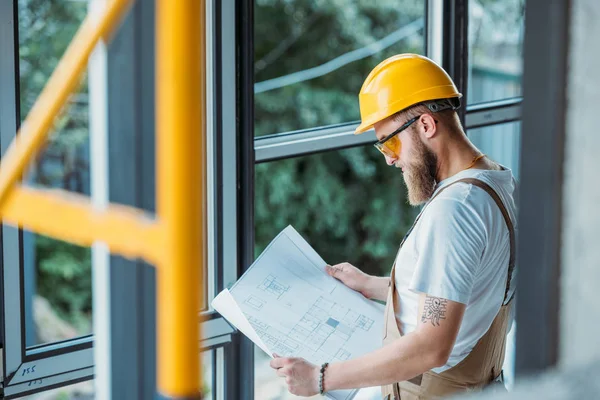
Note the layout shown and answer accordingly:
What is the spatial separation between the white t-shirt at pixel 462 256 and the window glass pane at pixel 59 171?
5282 millimetres

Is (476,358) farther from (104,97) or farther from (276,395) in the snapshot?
(276,395)

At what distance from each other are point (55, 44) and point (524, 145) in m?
8.17

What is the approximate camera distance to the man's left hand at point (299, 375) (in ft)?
6.55

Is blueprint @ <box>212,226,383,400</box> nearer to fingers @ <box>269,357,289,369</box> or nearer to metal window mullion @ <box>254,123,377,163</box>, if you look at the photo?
fingers @ <box>269,357,289,369</box>

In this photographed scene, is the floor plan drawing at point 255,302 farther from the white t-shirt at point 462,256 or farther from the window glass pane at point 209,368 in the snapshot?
the window glass pane at point 209,368

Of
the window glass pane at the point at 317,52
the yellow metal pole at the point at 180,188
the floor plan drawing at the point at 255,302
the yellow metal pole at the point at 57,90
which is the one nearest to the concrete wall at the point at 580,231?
the yellow metal pole at the point at 180,188

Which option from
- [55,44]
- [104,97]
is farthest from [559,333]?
[55,44]

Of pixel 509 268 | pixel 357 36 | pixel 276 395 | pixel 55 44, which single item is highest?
pixel 357 36

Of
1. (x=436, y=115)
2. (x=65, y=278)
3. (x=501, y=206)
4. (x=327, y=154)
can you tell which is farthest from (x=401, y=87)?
(x=65, y=278)

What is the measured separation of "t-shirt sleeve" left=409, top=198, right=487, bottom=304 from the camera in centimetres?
183

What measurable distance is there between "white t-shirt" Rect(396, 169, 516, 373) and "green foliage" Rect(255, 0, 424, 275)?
7.44 meters

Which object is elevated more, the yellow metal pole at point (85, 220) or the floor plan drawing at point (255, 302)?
the yellow metal pole at point (85, 220)

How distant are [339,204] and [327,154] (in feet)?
2.05

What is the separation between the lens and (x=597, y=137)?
32.7 inches
